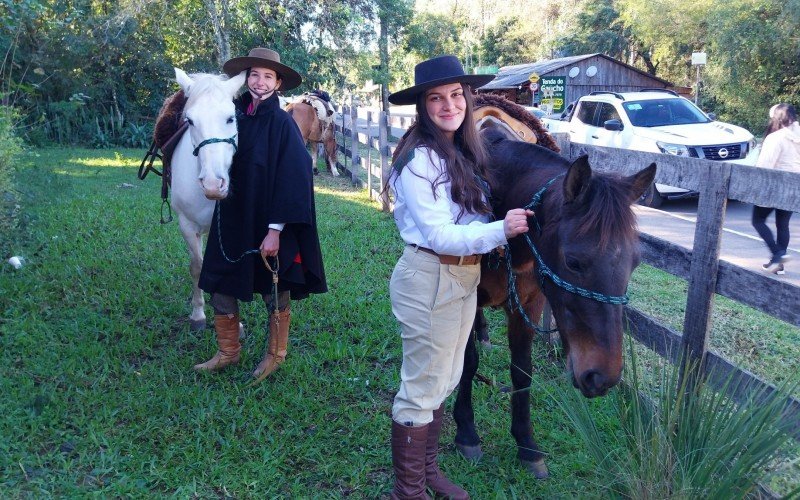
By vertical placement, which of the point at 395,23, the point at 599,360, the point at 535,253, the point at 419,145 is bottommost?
the point at 599,360

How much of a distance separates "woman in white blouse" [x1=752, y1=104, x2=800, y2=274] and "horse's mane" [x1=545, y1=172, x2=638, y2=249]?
5559 millimetres

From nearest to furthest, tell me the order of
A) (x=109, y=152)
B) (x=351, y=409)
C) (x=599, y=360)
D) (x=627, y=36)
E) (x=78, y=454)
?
1. (x=599, y=360)
2. (x=78, y=454)
3. (x=351, y=409)
4. (x=109, y=152)
5. (x=627, y=36)

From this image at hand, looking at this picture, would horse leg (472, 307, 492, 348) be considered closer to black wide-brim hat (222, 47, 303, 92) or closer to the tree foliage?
black wide-brim hat (222, 47, 303, 92)

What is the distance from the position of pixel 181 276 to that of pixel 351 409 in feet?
10.1

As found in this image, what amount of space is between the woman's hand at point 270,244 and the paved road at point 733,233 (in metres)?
4.28

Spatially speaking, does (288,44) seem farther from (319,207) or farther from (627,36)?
(627,36)

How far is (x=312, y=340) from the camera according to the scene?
4.83 meters

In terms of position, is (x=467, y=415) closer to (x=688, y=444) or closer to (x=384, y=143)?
(x=688, y=444)

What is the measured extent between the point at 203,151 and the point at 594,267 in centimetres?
248

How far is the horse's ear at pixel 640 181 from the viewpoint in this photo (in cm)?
237

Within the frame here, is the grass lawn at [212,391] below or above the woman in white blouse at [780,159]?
below

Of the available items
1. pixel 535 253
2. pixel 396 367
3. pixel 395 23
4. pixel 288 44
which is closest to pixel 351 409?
pixel 396 367

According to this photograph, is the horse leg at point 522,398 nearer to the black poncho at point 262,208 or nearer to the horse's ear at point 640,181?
the horse's ear at point 640,181

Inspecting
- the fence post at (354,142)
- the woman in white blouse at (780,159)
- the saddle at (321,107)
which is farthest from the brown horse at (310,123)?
the woman in white blouse at (780,159)
